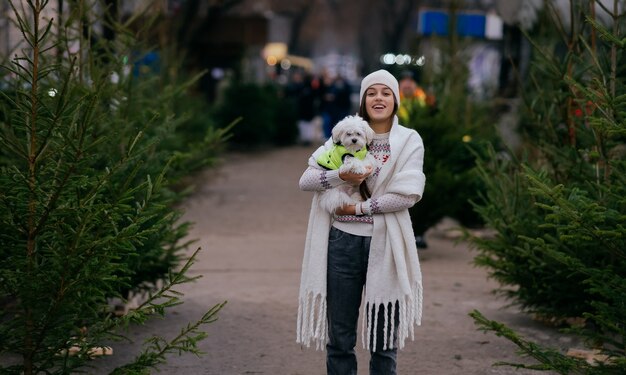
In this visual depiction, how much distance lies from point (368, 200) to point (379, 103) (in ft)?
1.54

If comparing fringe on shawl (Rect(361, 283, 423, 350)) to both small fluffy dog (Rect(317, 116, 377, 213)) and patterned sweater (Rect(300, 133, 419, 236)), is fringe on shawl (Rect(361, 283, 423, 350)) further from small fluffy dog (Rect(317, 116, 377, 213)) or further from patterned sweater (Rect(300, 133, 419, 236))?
small fluffy dog (Rect(317, 116, 377, 213))

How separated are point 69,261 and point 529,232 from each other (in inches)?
151

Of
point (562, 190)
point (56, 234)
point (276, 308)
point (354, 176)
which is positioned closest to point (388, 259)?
point (354, 176)

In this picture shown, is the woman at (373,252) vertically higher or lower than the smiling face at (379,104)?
lower

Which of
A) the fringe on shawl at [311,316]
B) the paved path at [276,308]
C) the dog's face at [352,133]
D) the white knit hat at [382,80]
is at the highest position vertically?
the white knit hat at [382,80]

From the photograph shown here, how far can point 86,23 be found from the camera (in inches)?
350

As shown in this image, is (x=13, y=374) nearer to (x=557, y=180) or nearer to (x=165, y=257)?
(x=165, y=257)

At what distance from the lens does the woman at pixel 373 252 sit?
17.8 ft

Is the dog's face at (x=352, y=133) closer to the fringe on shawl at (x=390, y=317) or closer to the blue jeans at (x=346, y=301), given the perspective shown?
the blue jeans at (x=346, y=301)

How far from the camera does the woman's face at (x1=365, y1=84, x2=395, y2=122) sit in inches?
218

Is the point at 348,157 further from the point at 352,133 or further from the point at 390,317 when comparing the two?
the point at 390,317

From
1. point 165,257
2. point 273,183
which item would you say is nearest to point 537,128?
point 165,257

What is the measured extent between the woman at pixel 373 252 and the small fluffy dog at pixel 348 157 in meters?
0.04

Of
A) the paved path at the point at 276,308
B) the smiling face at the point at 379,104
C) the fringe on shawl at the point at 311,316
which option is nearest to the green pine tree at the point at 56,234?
the fringe on shawl at the point at 311,316
